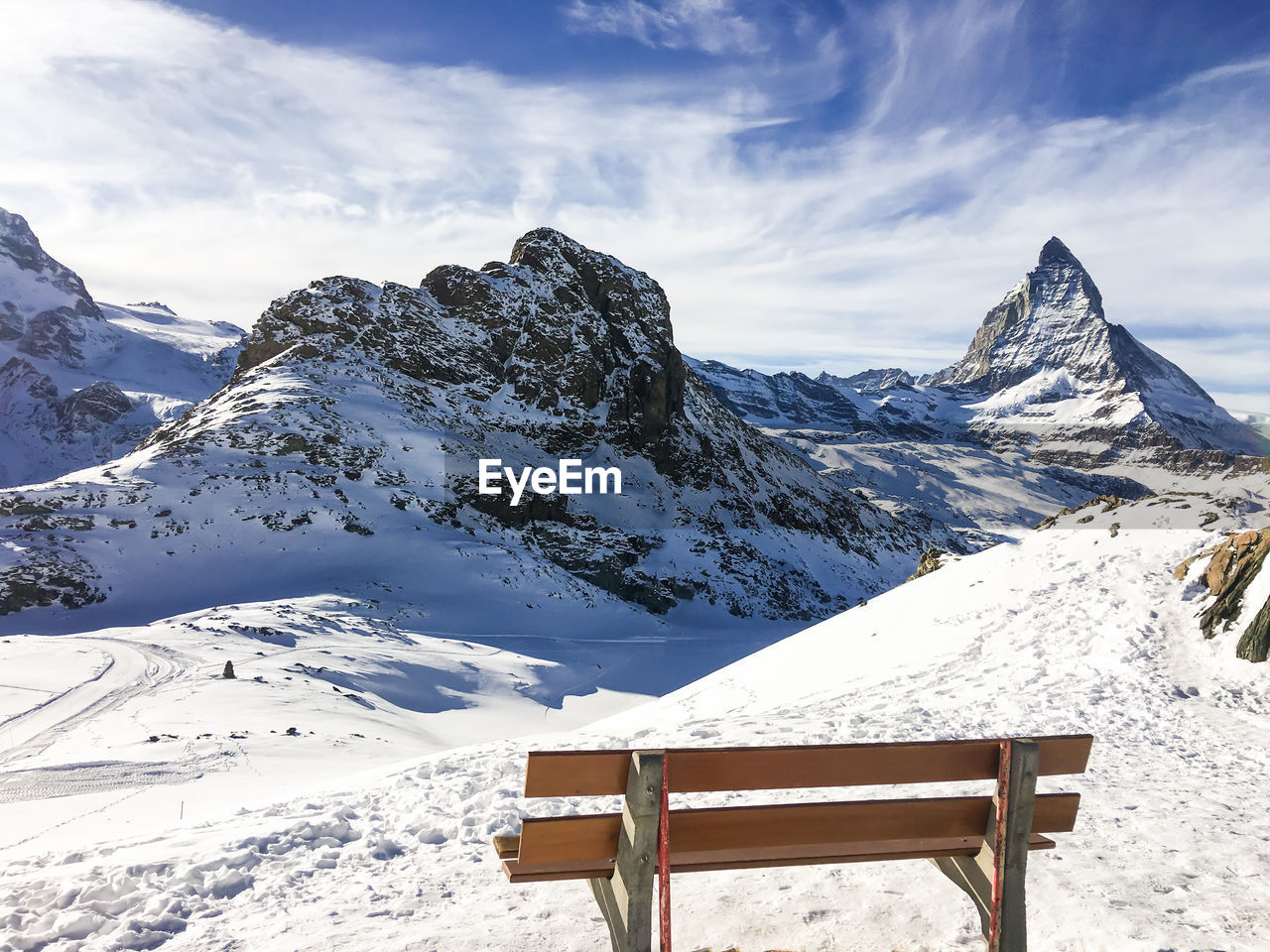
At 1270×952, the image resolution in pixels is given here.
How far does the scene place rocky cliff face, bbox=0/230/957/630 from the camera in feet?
116

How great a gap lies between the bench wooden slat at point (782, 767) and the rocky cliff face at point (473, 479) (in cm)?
3229

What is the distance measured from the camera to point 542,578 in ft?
133

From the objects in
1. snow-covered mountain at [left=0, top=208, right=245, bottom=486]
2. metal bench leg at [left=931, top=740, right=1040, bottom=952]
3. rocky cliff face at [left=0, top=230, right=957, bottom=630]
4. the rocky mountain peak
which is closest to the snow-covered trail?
rocky cliff face at [left=0, top=230, right=957, bottom=630]

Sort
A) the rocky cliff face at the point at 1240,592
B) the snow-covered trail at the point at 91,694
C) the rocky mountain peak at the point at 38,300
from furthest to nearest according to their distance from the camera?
the rocky mountain peak at the point at 38,300, the snow-covered trail at the point at 91,694, the rocky cliff face at the point at 1240,592

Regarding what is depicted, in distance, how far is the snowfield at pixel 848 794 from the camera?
13.4 ft

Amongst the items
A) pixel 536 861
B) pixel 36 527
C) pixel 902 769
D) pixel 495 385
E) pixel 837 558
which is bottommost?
pixel 837 558

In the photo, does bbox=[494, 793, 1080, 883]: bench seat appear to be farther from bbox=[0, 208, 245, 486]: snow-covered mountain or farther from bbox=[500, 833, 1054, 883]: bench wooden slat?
bbox=[0, 208, 245, 486]: snow-covered mountain

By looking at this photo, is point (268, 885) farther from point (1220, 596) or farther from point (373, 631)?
point (373, 631)

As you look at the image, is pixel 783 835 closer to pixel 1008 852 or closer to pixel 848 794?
pixel 1008 852

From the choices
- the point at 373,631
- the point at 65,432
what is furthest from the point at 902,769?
the point at 65,432

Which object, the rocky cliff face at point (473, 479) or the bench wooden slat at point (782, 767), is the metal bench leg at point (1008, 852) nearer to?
the bench wooden slat at point (782, 767)

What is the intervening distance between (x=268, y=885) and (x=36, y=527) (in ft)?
123

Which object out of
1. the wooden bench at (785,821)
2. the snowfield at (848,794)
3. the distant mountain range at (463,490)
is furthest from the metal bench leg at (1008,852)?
the distant mountain range at (463,490)

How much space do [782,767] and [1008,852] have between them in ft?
4.25
